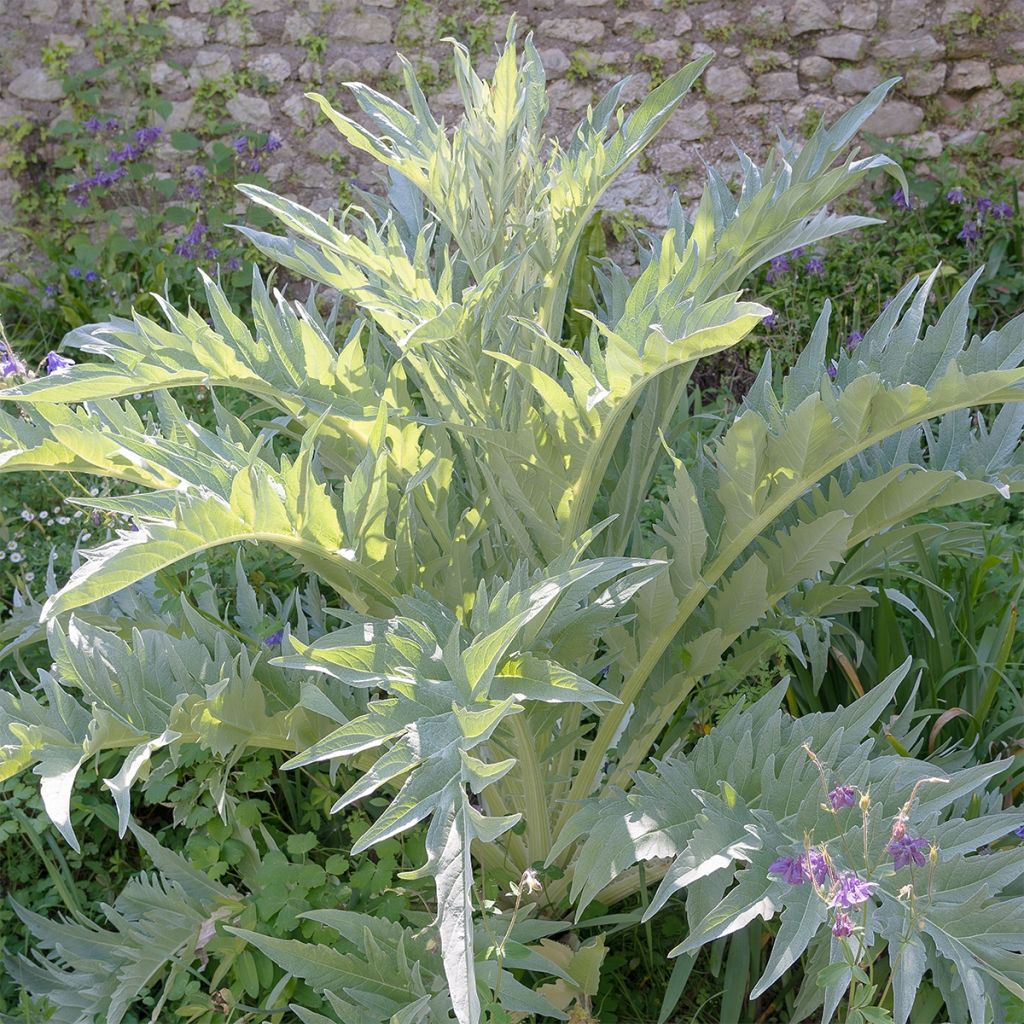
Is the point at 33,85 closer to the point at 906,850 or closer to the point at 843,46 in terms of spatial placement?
the point at 843,46

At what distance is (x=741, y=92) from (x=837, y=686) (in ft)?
9.71

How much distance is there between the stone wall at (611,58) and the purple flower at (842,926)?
3606 millimetres

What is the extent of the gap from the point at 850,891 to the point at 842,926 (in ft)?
0.15

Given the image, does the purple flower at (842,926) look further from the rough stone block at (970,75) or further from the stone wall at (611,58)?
the rough stone block at (970,75)

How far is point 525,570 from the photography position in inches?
52.8

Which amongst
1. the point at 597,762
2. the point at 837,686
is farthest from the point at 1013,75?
the point at 597,762

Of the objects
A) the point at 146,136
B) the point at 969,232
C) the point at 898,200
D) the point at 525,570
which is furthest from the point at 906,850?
the point at 146,136

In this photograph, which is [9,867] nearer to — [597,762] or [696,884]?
[597,762]

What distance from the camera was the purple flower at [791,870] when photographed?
1.23 m

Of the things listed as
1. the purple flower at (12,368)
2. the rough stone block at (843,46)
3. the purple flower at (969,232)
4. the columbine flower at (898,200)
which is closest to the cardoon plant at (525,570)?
the purple flower at (12,368)

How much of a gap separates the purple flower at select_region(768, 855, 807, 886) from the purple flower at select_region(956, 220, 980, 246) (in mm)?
3408

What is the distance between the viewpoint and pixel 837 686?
2.14 m

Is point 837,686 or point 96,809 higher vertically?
point 96,809

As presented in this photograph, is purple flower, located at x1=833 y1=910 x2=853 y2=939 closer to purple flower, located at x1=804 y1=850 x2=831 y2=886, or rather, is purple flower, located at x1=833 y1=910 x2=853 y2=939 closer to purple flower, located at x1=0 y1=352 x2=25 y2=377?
purple flower, located at x1=804 y1=850 x2=831 y2=886
